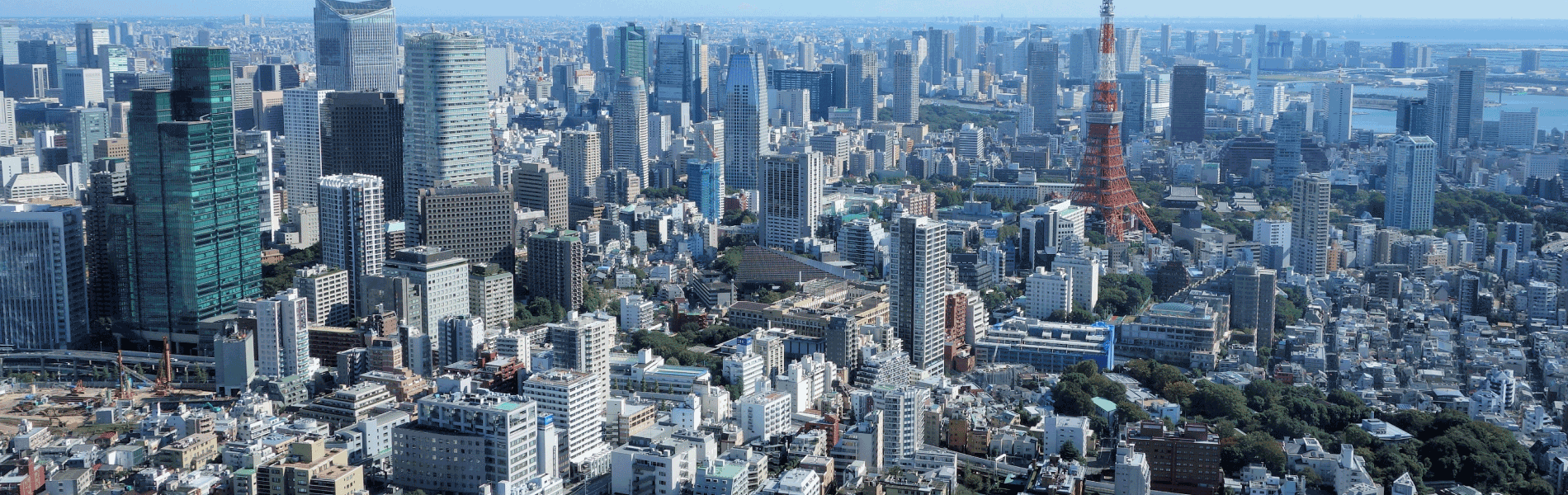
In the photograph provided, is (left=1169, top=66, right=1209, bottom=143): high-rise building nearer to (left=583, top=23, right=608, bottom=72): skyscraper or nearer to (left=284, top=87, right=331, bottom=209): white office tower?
(left=583, top=23, right=608, bottom=72): skyscraper

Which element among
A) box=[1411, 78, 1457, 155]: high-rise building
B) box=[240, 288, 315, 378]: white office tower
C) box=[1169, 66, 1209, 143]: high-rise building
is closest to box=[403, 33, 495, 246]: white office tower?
box=[240, 288, 315, 378]: white office tower

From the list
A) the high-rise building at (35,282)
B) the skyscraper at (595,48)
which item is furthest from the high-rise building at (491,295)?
the skyscraper at (595,48)

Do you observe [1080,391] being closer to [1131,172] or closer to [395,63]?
[1131,172]

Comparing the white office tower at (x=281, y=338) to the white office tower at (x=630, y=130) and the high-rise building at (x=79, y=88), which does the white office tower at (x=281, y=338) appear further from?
the high-rise building at (x=79, y=88)

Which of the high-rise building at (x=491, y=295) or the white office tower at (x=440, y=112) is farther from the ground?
the white office tower at (x=440, y=112)

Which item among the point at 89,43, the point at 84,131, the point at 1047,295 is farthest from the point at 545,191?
the point at 89,43

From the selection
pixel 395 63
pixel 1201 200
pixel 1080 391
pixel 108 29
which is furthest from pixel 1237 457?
pixel 108 29
